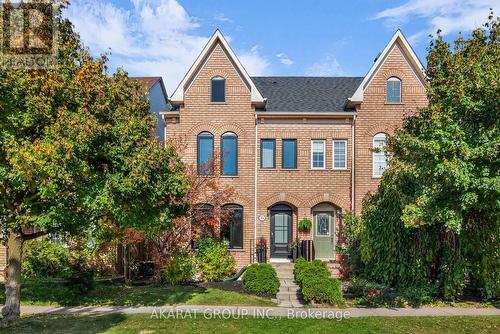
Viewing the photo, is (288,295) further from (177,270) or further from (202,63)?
(202,63)

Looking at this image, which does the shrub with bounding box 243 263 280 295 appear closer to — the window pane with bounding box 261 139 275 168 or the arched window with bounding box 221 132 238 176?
the arched window with bounding box 221 132 238 176

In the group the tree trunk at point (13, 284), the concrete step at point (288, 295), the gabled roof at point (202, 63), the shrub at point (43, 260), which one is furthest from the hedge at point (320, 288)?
the shrub at point (43, 260)

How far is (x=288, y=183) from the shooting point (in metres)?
18.2

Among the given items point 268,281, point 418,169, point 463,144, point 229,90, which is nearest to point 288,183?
point 229,90

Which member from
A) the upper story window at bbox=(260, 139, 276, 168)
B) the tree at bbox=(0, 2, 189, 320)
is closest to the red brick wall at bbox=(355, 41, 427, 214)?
the upper story window at bbox=(260, 139, 276, 168)

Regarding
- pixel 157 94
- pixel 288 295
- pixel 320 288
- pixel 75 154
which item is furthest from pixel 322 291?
pixel 157 94

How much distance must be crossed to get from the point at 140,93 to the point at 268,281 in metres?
7.09

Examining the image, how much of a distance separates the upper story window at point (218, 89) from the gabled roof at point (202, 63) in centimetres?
95

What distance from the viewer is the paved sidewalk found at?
403 inches

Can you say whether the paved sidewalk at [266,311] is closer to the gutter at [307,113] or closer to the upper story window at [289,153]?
the upper story window at [289,153]

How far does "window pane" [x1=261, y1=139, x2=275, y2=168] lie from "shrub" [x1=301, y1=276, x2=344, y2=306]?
7725 millimetres

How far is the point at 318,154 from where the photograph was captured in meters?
18.4

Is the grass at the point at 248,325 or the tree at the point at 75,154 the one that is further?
the grass at the point at 248,325

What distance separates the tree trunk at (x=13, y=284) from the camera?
9336 mm
